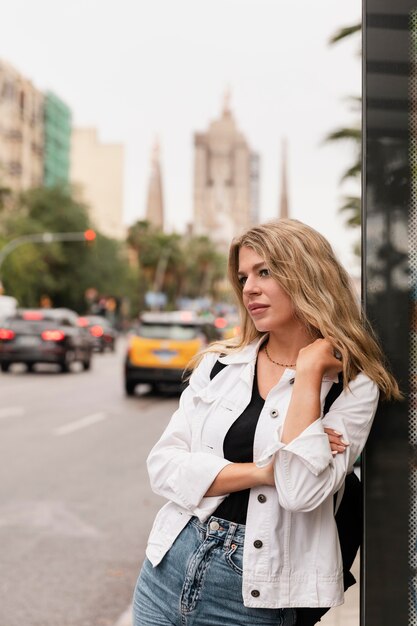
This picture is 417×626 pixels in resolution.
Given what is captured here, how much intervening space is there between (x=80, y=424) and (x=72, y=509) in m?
6.14

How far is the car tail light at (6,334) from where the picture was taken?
79.4 ft

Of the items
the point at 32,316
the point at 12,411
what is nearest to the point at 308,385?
the point at 12,411

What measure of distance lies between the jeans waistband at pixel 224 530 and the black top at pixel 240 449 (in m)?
0.02

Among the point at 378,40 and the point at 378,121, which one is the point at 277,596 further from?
the point at 378,40

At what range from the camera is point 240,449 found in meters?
2.18

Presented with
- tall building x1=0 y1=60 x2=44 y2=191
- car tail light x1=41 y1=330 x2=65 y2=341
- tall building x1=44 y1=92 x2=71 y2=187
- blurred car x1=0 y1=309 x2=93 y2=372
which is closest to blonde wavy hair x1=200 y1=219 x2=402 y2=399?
blurred car x1=0 y1=309 x2=93 y2=372

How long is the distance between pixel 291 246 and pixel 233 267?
0.84ft

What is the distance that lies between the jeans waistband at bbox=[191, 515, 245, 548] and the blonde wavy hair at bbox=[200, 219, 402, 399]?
42cm

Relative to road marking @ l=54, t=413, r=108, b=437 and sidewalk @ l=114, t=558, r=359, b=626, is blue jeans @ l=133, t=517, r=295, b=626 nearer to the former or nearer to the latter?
sidewalk @ l=114, t=558, r=359, b=626

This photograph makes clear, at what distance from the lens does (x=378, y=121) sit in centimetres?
212

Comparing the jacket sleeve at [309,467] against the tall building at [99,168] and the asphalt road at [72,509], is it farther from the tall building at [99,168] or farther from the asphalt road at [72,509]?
the tall building at [99,168]

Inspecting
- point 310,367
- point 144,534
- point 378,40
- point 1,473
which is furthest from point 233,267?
point 1,473

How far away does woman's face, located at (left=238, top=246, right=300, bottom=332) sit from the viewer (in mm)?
2223

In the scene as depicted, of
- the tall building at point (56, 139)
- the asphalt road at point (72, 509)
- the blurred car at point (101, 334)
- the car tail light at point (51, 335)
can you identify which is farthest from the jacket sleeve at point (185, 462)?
the tall building at point (56, 139)
